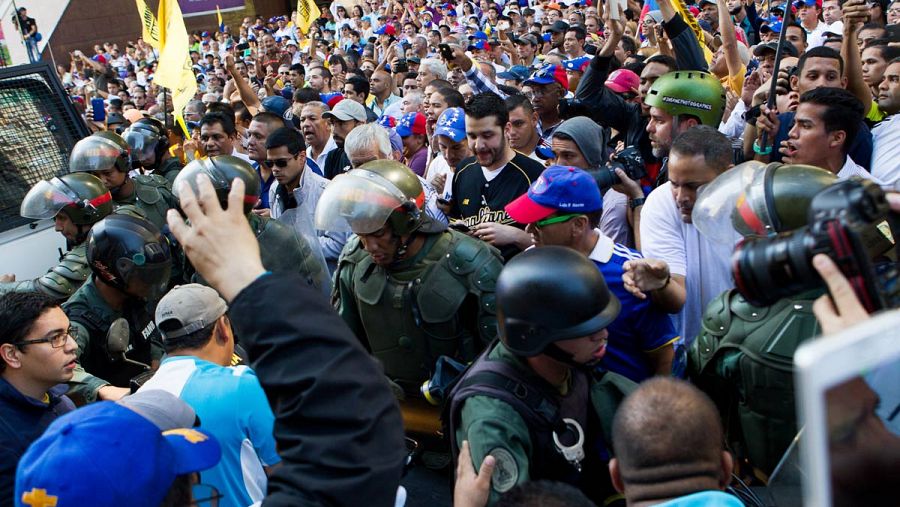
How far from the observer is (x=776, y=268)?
5.14 ft

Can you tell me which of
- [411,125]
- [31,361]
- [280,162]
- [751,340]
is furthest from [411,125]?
[751,340]

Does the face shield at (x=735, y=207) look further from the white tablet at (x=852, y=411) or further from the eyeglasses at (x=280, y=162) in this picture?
the eyeglasses at (x=280, y=162)

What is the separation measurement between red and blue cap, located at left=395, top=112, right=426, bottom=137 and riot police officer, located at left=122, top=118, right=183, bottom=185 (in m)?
2.17

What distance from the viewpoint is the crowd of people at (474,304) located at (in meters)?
1.48

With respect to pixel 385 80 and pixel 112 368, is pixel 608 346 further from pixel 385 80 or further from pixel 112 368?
pixel 385 80

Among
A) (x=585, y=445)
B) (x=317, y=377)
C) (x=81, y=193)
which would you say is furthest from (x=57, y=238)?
(x=317, y=377)

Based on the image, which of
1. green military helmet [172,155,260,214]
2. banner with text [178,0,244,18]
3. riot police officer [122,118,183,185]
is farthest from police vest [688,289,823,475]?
banner with text [178,0,244,18]

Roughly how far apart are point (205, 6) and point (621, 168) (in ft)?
89.0

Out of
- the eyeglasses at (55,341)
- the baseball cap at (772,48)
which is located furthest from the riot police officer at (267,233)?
the baseball cap at (772,48)

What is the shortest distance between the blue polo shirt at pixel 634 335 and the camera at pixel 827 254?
1.34 meters

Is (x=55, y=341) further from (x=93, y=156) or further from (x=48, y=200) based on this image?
(x=93, y=156)

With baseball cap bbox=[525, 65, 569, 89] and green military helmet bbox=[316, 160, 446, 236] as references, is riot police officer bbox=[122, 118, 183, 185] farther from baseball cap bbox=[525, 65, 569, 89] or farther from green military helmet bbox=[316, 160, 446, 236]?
green military helmet bbox=[316, 160, 446, 236]

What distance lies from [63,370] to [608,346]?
6.99 ft

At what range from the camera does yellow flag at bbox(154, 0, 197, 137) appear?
7.42 meters
